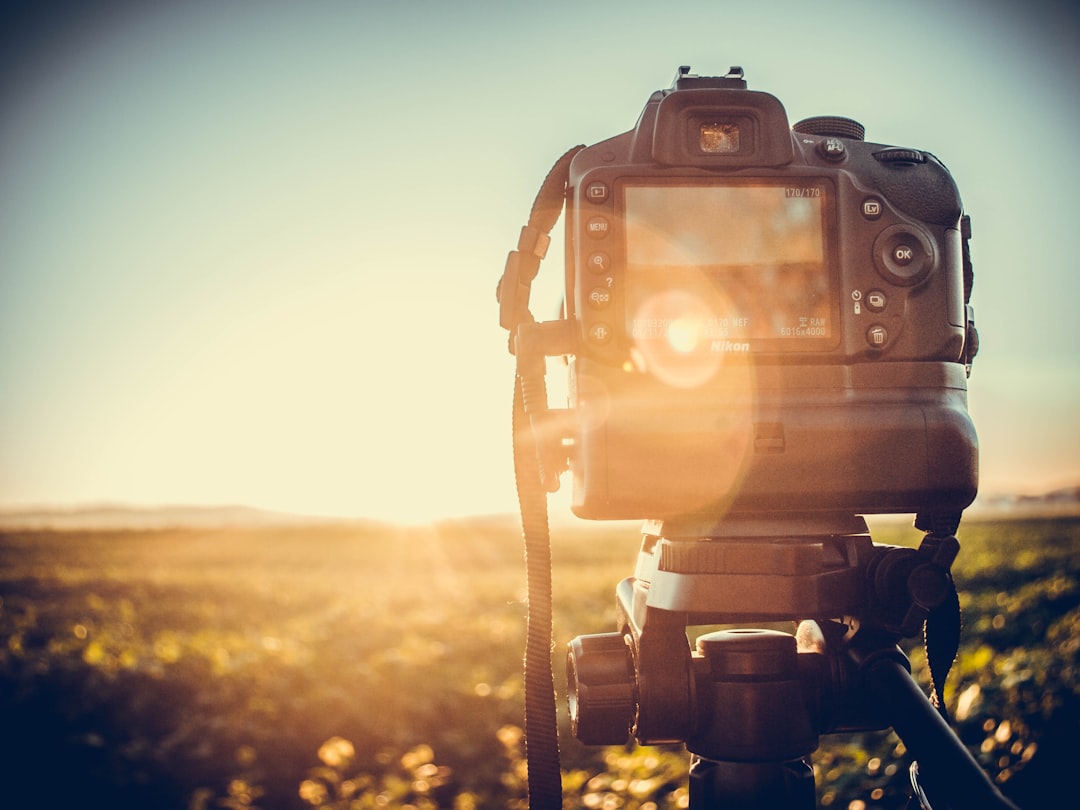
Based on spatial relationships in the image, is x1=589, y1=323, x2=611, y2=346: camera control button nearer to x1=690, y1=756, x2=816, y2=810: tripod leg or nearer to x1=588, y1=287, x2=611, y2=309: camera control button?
x1=588, y1=287, x2=611, y2=309: camera control button

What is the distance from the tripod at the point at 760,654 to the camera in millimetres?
961

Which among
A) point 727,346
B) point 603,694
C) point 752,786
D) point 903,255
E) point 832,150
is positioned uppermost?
point 832,150

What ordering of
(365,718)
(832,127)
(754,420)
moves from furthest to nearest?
1. (365,718)
2. (832,127)
3. (754,420)

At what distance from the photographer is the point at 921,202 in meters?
1.05

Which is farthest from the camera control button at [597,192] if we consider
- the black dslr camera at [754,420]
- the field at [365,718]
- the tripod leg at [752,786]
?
the field at [365,718]

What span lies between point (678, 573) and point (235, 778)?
334 centimetres

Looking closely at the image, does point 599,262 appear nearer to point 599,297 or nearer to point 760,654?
point 599,297

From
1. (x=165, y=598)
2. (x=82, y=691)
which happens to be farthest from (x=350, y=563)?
(x=82, y=691)

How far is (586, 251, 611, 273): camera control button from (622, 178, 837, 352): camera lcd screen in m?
0.03

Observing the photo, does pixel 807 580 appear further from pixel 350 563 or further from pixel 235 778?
pixel 350 563

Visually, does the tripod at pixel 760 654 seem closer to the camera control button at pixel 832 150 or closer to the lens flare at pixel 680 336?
the lens flare at pixel 680 336

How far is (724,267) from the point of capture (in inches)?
39.2

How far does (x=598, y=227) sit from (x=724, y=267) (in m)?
0.17

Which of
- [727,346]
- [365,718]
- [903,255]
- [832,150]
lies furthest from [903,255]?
[365,718]
